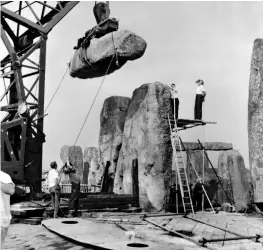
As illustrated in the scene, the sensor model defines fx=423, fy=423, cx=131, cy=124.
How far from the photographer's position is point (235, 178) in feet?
50.8

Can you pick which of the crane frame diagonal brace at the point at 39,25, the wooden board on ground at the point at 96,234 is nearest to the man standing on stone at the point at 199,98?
the wooden board on ground at the point at 96,234

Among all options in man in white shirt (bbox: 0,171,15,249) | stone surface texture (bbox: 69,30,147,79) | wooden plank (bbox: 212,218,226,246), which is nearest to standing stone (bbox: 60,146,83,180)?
stone surface texture (bbox: 69,30,147,79)

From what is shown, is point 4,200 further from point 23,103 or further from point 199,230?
point 23,103

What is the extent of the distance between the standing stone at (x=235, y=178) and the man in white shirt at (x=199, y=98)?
3600 mm

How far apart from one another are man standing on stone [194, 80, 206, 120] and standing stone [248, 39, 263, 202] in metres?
2.98

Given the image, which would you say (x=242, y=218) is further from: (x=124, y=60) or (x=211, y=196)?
(x=211, y=196)

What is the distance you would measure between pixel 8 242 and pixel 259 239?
13.2ft

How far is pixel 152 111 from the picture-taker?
1261 cm

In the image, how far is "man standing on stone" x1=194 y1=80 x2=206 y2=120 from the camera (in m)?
13.1

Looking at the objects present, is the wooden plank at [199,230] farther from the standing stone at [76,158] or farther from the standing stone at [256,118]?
the standing stone at [76,158]

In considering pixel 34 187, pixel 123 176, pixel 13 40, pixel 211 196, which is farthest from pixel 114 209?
pixel 13 40

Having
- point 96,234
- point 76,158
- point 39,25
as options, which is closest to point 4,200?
point 96,234

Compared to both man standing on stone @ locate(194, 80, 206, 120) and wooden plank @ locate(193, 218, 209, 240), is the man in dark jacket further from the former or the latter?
wooden plank @ locate(193, 218, 209, 240)

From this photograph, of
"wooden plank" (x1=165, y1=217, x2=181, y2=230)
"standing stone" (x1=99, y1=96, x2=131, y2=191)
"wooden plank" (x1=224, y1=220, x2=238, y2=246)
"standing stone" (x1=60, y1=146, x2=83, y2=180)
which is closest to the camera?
"wooden plank" (x1=224, y1=220, x2=238, y2=246)
